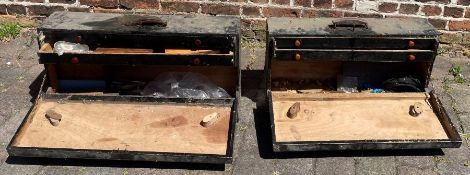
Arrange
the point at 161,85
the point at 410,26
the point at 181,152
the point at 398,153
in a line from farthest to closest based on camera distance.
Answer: the point at 161,85 → the point at 410,26 → the point at 398,153 → the point at 181,152

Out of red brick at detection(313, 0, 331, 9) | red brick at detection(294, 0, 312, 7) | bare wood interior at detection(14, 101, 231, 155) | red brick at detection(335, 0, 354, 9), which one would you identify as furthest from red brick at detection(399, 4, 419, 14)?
bare wood interior at detection(14, 101, 231, 155)

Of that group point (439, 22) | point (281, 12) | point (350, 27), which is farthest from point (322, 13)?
point (439, 22)

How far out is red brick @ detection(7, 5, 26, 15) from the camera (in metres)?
5.18

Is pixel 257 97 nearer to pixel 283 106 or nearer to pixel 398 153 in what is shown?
pixel 283 106

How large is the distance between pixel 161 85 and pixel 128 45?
0.52 meters

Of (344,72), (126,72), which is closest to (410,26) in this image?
(344,72)

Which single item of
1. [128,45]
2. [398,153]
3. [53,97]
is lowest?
[398,153]

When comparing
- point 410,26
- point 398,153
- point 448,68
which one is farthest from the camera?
point 448,68

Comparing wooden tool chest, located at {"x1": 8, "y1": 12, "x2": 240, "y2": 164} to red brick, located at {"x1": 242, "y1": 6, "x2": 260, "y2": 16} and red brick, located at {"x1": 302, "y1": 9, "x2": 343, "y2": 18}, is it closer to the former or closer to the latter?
red brick, located at {"x1": 242, "y1": 6, "x2": 260, "y2": 16}

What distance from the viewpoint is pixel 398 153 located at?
12.0ft

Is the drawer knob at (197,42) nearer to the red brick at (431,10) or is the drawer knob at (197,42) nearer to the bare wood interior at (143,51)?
the bare wood interior at (143,51)

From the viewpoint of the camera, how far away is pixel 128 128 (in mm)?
3713

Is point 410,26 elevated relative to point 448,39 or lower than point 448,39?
elevated

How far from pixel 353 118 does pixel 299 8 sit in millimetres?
1439
